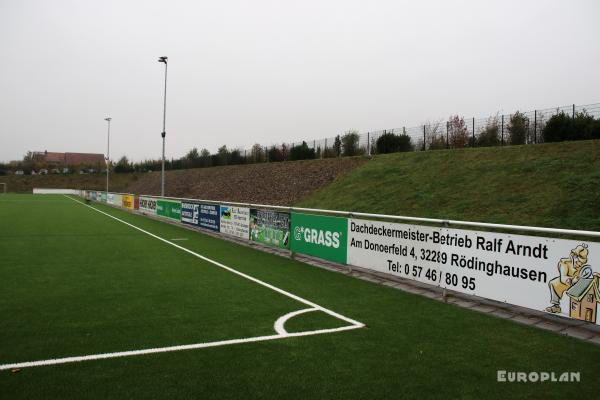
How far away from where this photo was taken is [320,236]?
33.4ft

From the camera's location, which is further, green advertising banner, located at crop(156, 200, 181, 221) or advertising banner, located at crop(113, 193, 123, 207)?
advertising banner, located at crop(113, 193, 123, 207)

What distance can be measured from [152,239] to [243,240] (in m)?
3.27

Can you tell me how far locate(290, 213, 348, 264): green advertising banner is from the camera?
31.0 ft

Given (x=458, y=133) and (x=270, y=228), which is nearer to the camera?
(x=270, y=228)

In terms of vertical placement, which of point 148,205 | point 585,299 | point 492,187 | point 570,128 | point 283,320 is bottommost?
point 283,320

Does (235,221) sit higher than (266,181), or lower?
lower

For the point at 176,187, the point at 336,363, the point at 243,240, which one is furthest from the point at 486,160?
the point at 176,187

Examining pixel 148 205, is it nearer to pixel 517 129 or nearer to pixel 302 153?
pixel 302 153

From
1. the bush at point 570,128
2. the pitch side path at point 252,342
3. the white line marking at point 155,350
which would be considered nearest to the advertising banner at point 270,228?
the pitch side path at point 252,342

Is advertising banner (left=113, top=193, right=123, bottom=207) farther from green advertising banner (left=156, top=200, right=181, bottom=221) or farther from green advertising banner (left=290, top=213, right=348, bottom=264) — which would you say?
green advertising banner (left=290, top=213, right=348, bottom=264)

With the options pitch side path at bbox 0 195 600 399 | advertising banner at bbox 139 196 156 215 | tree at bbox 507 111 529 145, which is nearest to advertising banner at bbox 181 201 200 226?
advertising banner at bbox 139 196 156 215

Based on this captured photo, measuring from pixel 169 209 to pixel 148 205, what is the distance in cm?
528

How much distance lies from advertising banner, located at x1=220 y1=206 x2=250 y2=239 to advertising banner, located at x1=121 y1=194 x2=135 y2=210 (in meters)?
18.0

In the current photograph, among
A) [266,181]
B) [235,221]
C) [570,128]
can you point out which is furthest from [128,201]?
[570,128]
